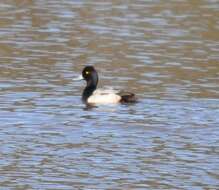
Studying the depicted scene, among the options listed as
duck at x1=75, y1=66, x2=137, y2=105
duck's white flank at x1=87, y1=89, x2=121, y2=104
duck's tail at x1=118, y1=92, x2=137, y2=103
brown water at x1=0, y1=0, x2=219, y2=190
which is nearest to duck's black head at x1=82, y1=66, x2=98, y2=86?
duck at x1=75, y1=66, x2=137, y2=105

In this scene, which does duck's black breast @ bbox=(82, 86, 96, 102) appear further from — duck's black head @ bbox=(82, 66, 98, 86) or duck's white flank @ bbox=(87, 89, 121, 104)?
duck's black head @ bbox=(82, 66, 98, 86)

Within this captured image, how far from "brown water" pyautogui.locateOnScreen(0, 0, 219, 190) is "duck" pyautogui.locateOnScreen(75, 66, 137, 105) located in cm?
23

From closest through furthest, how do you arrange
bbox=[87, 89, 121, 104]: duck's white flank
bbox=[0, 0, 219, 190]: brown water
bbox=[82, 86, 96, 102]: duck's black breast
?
bbox=[0, 0, 219, 190]: brown water, bbox=[87, 89, 121, 104]: duck's white flank, bbox=[82, 86, 96, 102]: duck's black breast

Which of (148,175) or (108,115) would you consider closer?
(148,175)

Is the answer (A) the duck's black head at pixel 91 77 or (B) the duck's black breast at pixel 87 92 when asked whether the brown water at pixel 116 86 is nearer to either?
(B) the duck's black breast at pixel 87 92

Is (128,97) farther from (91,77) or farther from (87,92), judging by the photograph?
(91,77)

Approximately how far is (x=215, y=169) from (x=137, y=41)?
446 inches

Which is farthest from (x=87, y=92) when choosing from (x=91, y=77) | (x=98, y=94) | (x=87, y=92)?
(x=91, y=77)

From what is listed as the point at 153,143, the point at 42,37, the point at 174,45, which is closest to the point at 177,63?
the point at 174,45

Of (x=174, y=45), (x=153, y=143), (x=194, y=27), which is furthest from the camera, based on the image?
(x=194, y=27)

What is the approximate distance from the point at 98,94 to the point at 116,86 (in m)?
1.07

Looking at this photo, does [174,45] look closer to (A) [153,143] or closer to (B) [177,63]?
(B) [177,63]

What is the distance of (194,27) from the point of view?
27.5m

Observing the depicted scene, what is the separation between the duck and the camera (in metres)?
19.0
